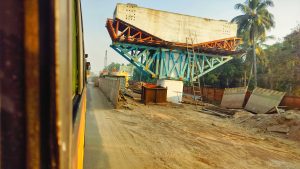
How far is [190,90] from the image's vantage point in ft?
104

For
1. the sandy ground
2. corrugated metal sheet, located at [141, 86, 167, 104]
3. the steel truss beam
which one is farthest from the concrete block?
the sandy ground

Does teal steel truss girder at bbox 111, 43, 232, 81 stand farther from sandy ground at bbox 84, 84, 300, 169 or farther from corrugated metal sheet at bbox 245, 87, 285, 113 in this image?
sandy ground at bbox 84, 84, 300, 169

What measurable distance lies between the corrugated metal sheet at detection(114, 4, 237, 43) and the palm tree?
46.4ft

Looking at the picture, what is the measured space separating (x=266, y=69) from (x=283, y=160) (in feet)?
120

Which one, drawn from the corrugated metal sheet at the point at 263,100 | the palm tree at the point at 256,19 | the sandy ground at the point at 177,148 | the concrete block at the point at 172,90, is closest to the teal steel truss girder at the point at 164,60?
the concrete block at the point at 172,90

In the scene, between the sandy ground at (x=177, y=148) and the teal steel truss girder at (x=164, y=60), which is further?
the teal steel truss girder at (x=164, y=60)

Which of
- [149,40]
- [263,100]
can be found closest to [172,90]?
[149,40]

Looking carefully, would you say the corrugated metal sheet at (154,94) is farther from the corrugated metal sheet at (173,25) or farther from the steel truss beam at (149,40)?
the corrugated metal sheet at (173,25)

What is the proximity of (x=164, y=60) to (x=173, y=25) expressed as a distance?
3.44m

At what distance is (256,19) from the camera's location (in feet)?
122

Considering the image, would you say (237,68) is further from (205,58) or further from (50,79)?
(50,79)

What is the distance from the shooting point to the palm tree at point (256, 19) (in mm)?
37500

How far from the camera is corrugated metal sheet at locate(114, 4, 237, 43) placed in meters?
21.3

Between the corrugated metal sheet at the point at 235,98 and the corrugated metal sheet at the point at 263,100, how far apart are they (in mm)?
954
